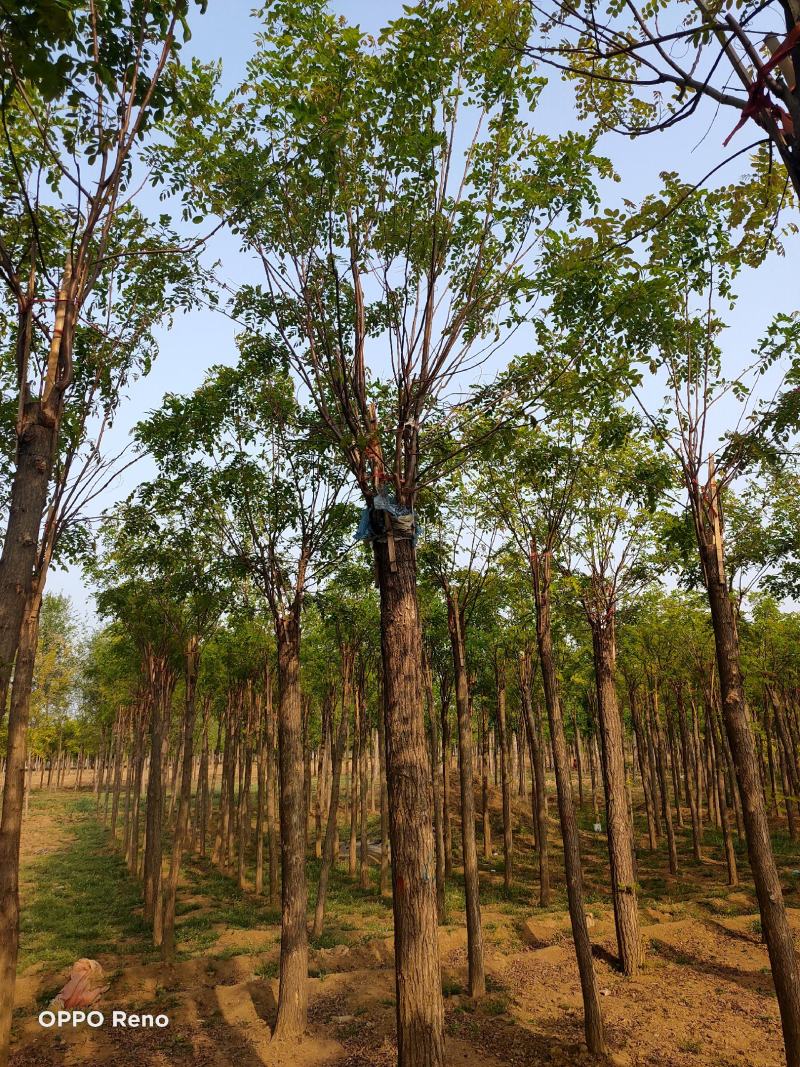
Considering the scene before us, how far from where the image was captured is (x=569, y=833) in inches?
410

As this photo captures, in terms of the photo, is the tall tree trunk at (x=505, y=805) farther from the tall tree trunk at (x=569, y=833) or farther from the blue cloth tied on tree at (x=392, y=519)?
the blue cloth tied on tree at (x=392, y=519)

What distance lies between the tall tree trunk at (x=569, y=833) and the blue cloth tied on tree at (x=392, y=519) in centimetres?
530

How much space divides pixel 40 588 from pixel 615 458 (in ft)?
31.5

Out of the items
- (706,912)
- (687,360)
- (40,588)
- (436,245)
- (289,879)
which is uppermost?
(436,245)

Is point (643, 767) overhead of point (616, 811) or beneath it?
beneath

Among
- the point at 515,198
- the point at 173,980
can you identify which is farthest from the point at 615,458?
the point at 173,980

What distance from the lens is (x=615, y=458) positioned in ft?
39.3

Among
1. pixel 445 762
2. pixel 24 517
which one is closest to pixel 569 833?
pixel 445 762

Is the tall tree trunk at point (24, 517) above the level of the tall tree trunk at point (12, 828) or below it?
above

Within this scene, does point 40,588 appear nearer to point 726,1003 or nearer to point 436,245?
point 436,245

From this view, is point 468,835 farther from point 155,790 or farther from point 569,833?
point 155,790

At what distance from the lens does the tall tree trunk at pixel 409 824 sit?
15.6 ft

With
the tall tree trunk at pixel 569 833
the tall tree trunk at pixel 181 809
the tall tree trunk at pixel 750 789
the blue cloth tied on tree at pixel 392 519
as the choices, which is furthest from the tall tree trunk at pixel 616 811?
the tall tree trunk at pixel 181 809

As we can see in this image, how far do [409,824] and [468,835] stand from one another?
771 centimetres
